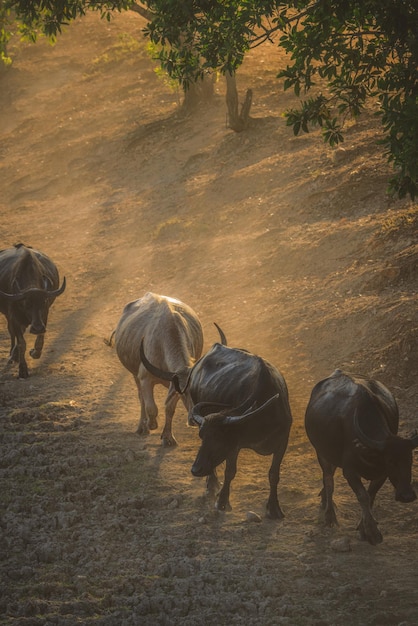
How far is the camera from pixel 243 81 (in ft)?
107

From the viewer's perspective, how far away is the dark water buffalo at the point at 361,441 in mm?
9234

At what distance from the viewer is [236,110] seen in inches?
1089

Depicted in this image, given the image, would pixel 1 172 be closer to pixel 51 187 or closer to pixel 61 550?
pixel 51 187

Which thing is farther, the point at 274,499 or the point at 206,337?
the point at 206,337

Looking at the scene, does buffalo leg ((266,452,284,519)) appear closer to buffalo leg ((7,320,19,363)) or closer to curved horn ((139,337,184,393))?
curved horn ((139,337,184,393))

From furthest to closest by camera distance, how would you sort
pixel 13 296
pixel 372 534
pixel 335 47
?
pixel 13 296
pixel 335 47
pixel 372 534

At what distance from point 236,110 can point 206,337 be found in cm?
1239

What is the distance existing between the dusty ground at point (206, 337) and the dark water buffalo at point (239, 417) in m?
0.65

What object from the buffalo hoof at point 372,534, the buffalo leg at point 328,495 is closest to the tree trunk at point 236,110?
the buffalo leg at point 328,495

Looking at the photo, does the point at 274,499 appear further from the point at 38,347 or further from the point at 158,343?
the point at 38,347

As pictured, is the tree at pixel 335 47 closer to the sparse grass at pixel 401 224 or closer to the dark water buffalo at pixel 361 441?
the dark water buffalo at pixel 361 441

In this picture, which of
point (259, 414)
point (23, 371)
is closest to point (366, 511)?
point (259, 414)

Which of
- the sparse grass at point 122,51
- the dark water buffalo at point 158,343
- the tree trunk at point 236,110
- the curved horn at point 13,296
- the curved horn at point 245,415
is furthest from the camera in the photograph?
the sparse grass at point 122,51

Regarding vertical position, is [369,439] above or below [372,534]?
above
